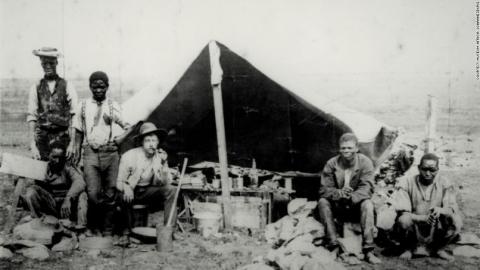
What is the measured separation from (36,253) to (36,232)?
0.95 ft

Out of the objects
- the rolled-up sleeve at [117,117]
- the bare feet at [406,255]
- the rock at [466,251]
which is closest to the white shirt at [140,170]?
the rolled-up sleeve at [117,117]

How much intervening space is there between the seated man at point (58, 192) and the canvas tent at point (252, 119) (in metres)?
1.08

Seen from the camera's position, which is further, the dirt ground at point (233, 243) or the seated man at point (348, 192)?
the seated man at point (348, 192)

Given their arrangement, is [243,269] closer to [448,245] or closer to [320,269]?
[320,269]

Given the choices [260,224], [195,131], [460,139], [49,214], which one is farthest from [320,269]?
[460,139]

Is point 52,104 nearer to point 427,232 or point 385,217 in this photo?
point 385,217

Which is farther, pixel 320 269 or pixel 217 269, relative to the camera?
pixel 217 269

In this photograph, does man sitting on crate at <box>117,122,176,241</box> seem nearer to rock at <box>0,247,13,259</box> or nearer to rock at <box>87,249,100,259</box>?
rock at <box>87,249,100,259</box>

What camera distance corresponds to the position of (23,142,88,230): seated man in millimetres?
4414

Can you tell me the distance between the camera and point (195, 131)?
23.2ft

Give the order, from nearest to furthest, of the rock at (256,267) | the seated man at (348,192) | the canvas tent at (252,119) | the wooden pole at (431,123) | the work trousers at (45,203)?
the rock at (256,267)
the seated man at (348,192)
the work trousers at (45,203)
the canvas tent at (252,119)
the wooden pole at (431,123)

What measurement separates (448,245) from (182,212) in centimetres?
301

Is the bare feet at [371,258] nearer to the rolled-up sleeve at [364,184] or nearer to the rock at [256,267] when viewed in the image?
the rolled-up sleeve at [364,184]

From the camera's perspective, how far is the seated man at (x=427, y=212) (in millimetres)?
4195
